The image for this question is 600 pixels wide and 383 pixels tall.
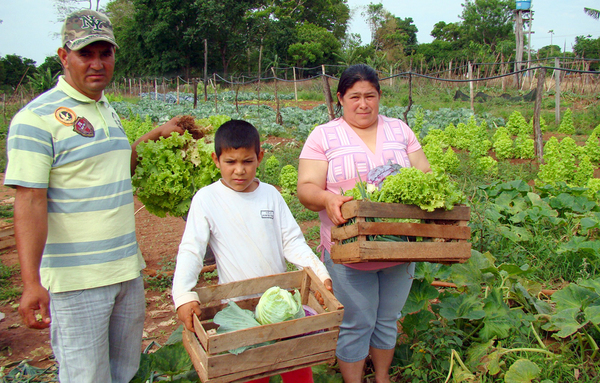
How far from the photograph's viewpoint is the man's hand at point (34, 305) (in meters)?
1.70

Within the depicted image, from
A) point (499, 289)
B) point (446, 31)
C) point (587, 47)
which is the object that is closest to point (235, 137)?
point (499, 289)

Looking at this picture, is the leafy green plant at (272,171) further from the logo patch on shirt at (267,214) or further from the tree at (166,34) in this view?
the tree at (166,34)

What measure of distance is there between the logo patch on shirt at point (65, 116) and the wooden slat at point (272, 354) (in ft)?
4.06

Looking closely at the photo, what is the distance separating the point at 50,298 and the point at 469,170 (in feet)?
24.1

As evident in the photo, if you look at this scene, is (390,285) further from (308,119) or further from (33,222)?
(308,119)

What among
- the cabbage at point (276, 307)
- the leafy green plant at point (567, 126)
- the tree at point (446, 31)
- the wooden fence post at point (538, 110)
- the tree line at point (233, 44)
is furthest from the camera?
the tree at point (446, 31)

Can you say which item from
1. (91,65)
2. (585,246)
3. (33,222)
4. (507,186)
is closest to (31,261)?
(33,222)

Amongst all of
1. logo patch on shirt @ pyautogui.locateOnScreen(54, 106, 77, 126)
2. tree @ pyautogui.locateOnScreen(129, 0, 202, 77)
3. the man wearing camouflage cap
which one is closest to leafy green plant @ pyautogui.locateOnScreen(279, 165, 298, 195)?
the man wearing camouflage cap

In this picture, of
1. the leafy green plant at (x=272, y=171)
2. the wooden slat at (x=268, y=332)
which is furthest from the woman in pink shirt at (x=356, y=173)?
the leafy green plant at (x=272, y=171)

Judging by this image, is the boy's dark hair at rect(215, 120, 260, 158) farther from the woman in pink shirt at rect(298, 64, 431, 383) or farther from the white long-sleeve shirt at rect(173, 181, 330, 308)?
the woman in pink shirt at rect(298, 64, 431, 383)

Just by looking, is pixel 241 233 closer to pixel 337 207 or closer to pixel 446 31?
pixel 337 207

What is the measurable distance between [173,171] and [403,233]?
2.50m

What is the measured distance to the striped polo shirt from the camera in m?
1.74

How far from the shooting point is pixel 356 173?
2361 mm
